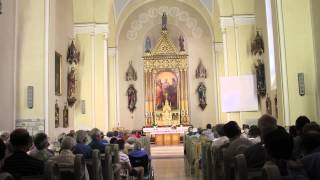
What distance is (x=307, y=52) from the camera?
920cm

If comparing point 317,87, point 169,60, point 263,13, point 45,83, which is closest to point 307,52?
point 317,87

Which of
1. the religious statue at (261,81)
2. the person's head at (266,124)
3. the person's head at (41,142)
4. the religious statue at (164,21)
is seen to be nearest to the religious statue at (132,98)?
the religious statue at (164,21)

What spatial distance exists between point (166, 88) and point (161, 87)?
27 centimetres

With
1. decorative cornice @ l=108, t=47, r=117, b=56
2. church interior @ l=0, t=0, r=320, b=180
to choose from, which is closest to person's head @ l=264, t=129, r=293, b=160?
church interior @ l=0, t=0, r=320, b=180

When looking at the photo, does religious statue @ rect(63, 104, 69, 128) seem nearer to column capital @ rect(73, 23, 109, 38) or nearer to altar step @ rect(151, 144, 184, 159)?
column capital @ rect(73, 23, 109, 38)

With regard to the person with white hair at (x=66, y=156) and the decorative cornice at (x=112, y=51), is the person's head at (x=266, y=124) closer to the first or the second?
the person with white hair at (x=66, y=156)

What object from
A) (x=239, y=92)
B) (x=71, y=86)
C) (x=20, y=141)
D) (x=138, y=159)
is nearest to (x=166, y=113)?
(x=239, y=92)

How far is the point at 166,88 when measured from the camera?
72.9 ft

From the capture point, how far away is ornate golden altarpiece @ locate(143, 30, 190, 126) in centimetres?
2194

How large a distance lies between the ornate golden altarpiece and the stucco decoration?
125 cm

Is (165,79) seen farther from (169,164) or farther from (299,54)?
(299,54)

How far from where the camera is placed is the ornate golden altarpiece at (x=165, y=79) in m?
21.9

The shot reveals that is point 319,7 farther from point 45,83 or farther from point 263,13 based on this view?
point 45,83

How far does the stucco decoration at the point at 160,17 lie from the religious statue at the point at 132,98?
9.02ft
